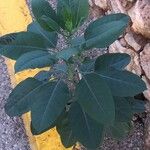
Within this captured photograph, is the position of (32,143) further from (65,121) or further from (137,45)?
(137,45)

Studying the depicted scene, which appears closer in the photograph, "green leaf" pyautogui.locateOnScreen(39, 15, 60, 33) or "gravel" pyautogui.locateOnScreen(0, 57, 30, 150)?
"green leaf" pyautogui.locateOnScreen(39, 15, 60, 33)

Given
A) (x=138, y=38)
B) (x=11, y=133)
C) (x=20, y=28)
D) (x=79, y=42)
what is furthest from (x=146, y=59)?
(x=20, y=28)

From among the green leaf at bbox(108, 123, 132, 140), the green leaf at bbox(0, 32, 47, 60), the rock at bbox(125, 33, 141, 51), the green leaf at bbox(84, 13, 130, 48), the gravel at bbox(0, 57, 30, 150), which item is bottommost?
the gravel at bbox(0, 57, 30, 150)

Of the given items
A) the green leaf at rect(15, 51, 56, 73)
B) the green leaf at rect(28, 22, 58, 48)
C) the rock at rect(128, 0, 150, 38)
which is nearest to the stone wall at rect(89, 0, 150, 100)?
the rock at rect(128, 0, 150, 38)

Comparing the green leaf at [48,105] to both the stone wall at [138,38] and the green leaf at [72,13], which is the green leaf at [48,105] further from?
the stone wall at [138,38]

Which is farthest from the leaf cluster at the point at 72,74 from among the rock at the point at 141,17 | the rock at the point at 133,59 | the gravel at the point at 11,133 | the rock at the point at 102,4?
the rock at the point at 102,4

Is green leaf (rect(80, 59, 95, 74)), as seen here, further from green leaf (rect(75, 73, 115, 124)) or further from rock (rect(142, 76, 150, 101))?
rock (rect(142, 76, 150, 101))

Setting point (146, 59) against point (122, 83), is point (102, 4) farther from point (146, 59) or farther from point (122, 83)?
point (122, 83)
